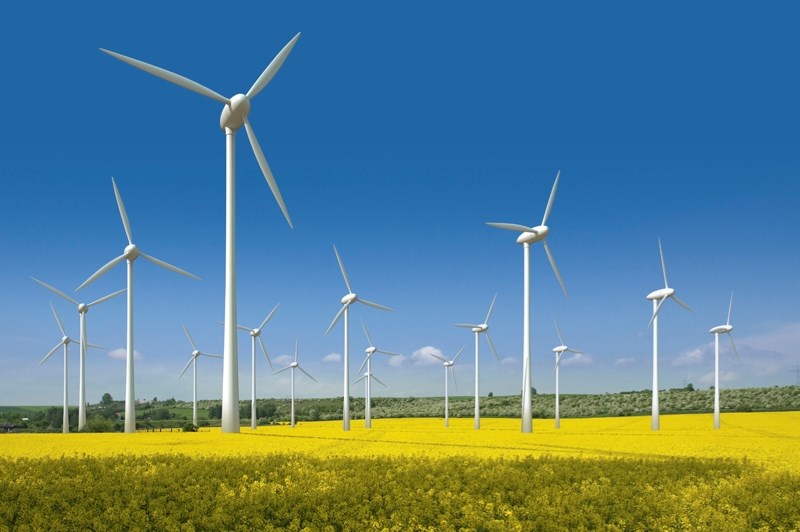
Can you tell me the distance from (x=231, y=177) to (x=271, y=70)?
7.62 m

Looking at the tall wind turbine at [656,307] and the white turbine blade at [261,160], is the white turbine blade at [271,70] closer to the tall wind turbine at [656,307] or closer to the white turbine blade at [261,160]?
the white turbine blade at [261,160]

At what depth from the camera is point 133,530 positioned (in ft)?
47.6

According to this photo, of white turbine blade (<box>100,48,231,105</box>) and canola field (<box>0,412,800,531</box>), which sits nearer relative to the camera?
canola field (<box>0,412,800,531</box>)

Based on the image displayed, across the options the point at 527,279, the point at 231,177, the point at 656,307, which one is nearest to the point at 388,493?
the point at 231,177

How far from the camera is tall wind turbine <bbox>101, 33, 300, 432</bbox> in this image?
35.6 metres

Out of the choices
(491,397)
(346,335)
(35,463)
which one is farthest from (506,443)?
(491,397)

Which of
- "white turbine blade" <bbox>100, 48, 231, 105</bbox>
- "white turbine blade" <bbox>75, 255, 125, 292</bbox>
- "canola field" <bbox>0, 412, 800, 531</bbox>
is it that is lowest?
"canola field" <bbox>0, 412, 800, 531</bbox>

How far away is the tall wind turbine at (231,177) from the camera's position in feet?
117

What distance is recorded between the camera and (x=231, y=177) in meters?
39.1

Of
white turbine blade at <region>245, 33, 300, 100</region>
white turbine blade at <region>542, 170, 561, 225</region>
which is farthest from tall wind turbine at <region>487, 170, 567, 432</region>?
white turbine blade at <region>245, 33, 300, 100</region>

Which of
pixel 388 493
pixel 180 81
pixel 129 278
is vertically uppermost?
pixel 180 81

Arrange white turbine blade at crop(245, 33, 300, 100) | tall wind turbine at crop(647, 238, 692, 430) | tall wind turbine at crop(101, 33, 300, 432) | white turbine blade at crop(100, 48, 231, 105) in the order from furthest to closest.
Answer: tall wind turbine at crop(647, 238, 692, 430) → white turbine blade at crop(245, 33, 300, 100) → white turbine blade at crop(100, 48, 231, 105) → tall wind turbine at crop(101, 33, 300, 432)

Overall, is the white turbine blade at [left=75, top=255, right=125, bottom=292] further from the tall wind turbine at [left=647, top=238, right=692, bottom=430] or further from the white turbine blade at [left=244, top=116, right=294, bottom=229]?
the tall wind turbine at [left=647, top=238, right=692, bottom=430]

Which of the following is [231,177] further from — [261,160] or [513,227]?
[513,227]
